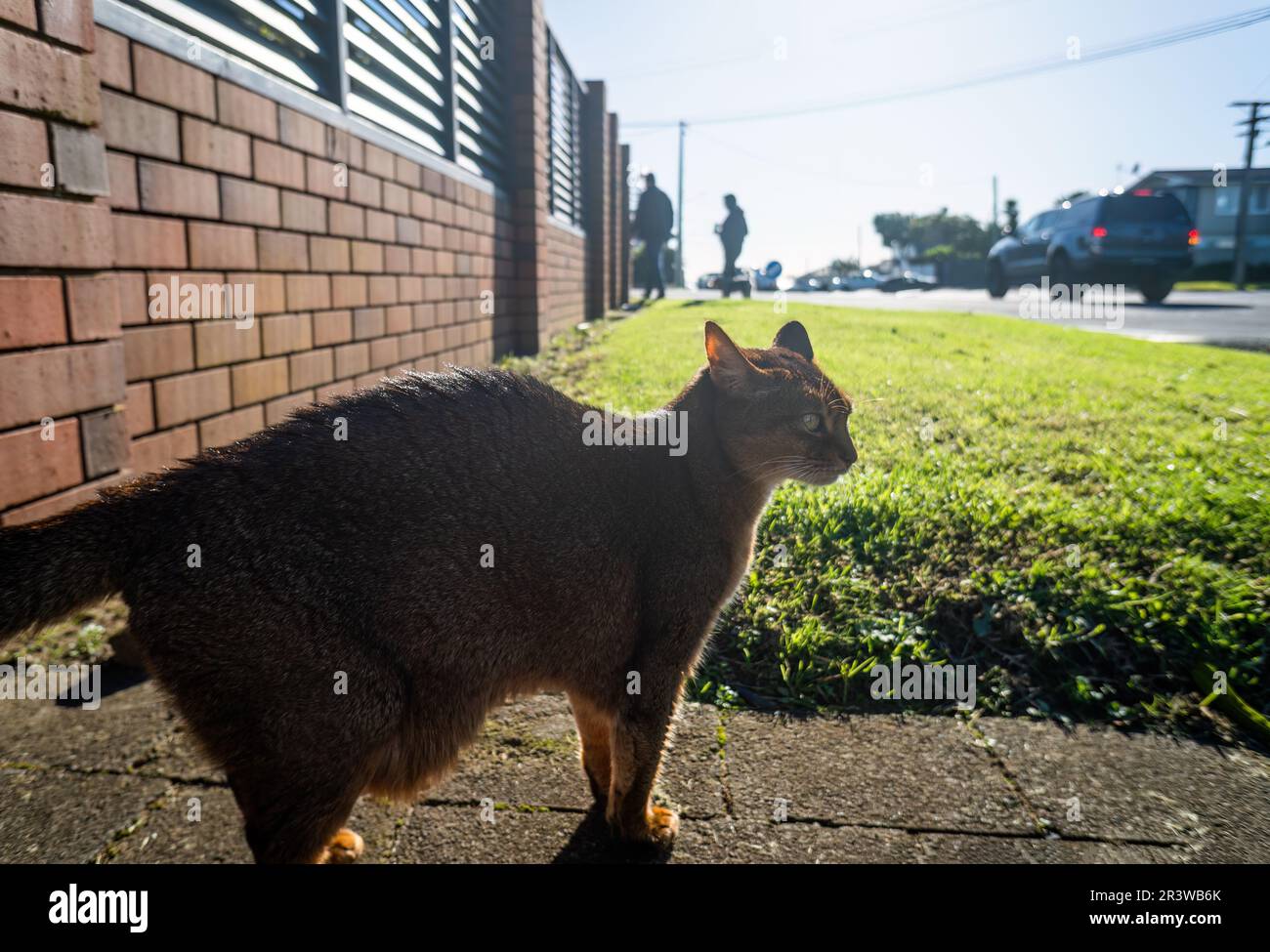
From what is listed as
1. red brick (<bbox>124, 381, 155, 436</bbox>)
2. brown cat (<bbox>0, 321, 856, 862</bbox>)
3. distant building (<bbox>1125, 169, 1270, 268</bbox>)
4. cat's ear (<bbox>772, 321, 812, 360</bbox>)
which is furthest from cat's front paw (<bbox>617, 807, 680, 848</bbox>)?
distant building (<bbox>1125, 169, 1270, 268</bbox>)

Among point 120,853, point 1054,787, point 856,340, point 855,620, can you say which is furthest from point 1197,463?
point 120,853

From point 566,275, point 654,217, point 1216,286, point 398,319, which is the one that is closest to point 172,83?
point 398,319

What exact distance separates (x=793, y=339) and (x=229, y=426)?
2.90 metres

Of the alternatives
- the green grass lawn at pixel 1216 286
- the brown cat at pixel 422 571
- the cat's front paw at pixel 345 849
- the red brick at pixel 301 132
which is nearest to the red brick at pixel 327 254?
the red brick at pixel 301 132

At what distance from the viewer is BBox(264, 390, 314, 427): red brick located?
4470 millimetres

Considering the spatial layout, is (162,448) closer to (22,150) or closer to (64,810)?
(22,150)

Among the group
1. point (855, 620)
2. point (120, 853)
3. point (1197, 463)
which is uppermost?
point (1197, 463)

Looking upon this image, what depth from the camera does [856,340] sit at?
255 inches

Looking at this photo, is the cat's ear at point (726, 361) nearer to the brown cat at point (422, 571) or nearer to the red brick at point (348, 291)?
the brown cat at point (422, 571)

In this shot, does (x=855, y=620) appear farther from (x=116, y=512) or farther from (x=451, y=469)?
(x=116, y=512)

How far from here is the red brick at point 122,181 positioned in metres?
3.20

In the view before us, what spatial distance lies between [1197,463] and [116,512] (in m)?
5.55

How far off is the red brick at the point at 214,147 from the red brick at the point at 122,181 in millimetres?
403

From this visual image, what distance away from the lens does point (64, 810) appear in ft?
7.61
